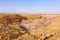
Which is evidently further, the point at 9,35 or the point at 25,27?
the point at 25,27

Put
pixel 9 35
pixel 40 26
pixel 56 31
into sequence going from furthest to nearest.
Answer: pixel 40 26 < pixel 56 31 < pixel 9 35

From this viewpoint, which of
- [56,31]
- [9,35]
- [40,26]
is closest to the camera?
[9,35]

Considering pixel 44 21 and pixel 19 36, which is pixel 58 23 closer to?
pixel 44 21

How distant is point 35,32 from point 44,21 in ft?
2.43

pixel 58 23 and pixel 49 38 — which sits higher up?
pixel 58 23

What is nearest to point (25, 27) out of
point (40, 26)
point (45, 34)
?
point (40, 26)

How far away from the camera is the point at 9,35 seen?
14.0ft

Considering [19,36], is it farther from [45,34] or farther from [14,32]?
[45,34]

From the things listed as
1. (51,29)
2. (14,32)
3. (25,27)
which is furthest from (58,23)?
(14,32)

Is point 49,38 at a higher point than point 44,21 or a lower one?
lower

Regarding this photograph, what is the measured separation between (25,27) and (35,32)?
1.88ft

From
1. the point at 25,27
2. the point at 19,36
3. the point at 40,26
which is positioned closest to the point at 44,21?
the point at 40,26

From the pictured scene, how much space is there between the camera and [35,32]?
4625 mm

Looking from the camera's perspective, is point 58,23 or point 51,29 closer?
point 51,29
